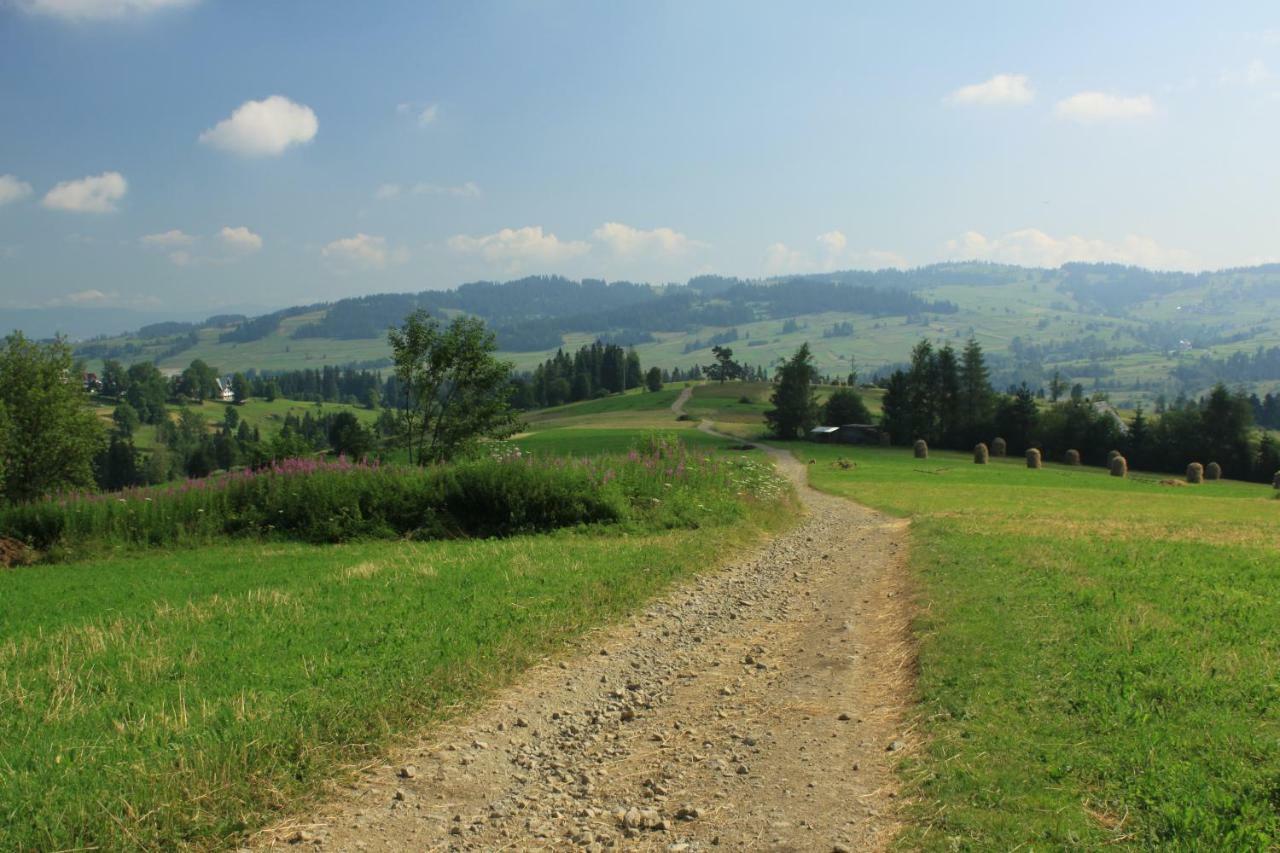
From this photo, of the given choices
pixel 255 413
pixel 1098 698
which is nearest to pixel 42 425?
pixel 1098 698

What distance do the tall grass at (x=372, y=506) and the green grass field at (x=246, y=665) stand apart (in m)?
3.22

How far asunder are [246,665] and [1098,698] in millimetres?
8226

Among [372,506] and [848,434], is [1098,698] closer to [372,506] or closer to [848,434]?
[372,506]

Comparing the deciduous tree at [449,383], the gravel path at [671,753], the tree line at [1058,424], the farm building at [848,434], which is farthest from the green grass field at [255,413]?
the gravel path at [671,753]

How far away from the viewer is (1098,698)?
277 inches

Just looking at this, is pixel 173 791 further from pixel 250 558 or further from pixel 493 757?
pixel 250 558

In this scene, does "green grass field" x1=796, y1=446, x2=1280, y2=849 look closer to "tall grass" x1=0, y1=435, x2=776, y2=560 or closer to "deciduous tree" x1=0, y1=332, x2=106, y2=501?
"tall grass" x1=0, y1=435, x2=776, y2=560

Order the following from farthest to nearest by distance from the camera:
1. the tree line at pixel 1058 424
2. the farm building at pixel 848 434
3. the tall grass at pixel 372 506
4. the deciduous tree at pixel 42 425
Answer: the farm building at pixel 848 434 < the tree line at pixel 1058 424 < the deciduous tree at pixel 42 425 < the tall grass at pixel 372 506

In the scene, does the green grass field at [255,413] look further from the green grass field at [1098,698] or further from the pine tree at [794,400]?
the green grass field at [1098,698]

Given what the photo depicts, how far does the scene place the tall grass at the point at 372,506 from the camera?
19000 mm

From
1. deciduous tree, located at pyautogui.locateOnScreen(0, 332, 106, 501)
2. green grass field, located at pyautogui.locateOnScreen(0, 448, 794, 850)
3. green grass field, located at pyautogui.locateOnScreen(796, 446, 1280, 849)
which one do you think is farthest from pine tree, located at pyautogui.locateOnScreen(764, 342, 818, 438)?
green grass field, located at pyautogui.locateOnScreen(0, 448, 794, 850)

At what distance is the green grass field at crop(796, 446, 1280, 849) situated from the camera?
5.19 metres

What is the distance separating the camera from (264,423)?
175 meters

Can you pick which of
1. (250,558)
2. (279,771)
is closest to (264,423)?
(250,558)
